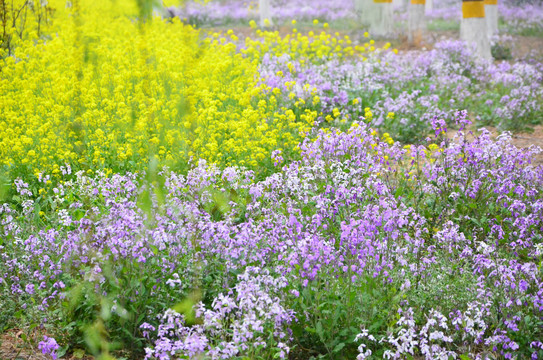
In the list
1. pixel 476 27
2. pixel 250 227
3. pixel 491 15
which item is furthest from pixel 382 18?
pixel 250 227

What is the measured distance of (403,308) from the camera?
3793mm

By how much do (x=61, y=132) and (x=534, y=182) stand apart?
16.6ft

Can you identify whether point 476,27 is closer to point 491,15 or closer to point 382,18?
point 491,15

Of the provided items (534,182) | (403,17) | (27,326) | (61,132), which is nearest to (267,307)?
(27,326)

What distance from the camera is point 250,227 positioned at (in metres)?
4.25

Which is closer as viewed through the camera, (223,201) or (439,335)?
(439,335)

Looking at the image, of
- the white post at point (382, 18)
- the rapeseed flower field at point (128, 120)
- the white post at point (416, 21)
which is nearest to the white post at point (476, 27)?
the white post at point (416, 21)

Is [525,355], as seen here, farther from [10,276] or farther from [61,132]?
[61,132]

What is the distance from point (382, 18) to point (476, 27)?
5.37 meters

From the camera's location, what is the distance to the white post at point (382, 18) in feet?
56.7

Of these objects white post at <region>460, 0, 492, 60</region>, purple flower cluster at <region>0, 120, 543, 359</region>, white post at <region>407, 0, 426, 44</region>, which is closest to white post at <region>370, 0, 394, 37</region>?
white post at <region>407, 0, 426, 44</region>

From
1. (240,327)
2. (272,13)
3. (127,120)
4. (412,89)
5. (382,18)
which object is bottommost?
(240,327)

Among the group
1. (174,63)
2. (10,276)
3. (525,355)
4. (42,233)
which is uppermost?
(174,63)

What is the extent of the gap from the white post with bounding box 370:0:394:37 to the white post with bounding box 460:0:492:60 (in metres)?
4.99
